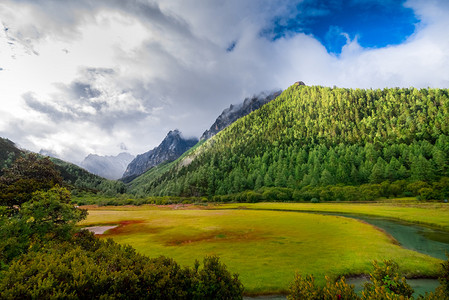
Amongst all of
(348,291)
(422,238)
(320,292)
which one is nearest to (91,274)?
(320,292)

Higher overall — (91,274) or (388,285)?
(91,274)

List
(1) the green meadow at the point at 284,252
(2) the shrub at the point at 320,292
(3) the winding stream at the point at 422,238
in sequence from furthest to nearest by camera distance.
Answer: (3) the winding stream at the point at 422,238 → (1) the green meadow at the point at 284,252 → (2) the shrub at the point at 320,292

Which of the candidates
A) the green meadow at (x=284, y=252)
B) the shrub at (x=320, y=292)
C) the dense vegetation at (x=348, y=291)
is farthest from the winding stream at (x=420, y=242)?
the shrub at (x=320, y=292)

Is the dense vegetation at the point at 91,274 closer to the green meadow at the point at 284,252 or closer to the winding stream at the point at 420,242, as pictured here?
the green meadow at the point at 284,252

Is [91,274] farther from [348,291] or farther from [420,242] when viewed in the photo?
[420,242]

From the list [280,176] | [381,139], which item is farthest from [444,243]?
[381,139]

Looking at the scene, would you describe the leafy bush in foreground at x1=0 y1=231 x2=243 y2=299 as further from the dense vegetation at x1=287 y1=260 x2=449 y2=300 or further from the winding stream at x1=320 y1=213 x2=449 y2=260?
the winding stream at x1=320 y1=213 x2=449 y2=260

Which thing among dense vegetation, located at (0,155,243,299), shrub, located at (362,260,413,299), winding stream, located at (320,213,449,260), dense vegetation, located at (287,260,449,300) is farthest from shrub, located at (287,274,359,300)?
winding stream, located at (320,213,449,260)

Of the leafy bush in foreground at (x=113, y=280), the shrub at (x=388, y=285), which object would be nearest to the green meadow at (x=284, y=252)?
the leafy bush in foreground at (x=113, y=280)

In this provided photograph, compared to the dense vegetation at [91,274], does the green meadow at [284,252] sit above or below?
below

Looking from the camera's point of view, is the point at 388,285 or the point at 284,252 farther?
the point at 284,252

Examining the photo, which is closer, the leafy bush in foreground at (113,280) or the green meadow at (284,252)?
the leafy bush in foreground at (113,280)

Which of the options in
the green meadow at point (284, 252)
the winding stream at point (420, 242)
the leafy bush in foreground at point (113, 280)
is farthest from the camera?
the green meadow at point (284, 252)

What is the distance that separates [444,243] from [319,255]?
2610 cm
